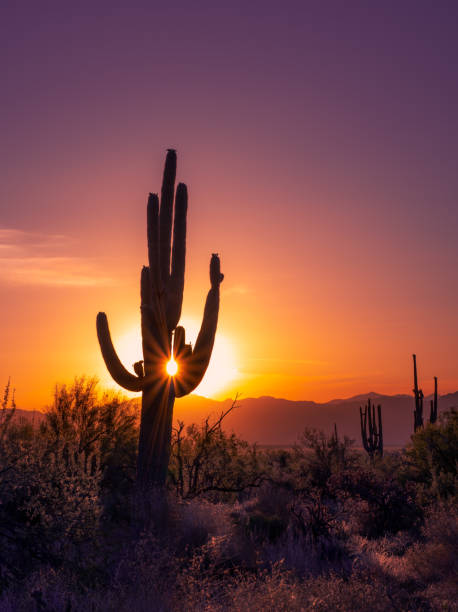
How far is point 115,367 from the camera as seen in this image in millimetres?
14281

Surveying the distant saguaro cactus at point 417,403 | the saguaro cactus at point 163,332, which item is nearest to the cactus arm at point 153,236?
the saguaro cactus at point 163,332

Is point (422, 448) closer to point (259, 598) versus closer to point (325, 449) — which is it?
point (325, 449)

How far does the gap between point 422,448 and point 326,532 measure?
6.74 m

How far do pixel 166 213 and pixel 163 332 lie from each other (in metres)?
2.89

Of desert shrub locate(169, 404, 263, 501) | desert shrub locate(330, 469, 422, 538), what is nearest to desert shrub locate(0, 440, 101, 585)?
desert shrub locate(330, 469, 422, 538)

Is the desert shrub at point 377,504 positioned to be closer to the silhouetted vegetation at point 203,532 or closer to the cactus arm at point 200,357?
the silhouetted vegetation at point 203,532

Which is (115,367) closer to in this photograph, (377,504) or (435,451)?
(377,504)

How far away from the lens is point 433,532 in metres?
10.5

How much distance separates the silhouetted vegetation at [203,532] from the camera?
6.49 meters

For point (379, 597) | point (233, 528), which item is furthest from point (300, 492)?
point (379, 597)

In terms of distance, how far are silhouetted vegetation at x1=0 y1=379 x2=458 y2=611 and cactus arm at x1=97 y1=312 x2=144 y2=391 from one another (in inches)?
77.0

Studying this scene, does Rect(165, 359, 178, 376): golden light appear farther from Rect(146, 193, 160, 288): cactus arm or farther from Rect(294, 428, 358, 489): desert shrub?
Rect(294, 428, 358, 489): desert shrub

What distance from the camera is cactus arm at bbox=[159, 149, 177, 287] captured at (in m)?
14.4

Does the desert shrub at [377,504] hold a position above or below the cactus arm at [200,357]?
below
